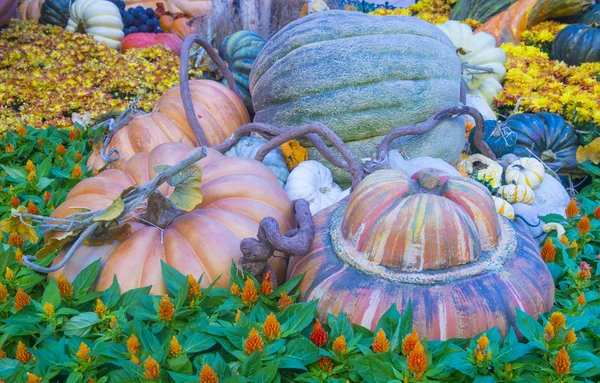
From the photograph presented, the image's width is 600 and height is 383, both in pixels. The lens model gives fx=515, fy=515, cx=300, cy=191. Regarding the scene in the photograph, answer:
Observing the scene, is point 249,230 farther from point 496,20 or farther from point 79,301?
point 496,20

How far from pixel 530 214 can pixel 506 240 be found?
0.83m

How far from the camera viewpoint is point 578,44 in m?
4.38

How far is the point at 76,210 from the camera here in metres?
1.85

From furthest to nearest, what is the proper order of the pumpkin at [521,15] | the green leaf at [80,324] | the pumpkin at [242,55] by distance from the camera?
the pumpkin at [521,15], the pumpkin at [242,55], the green leaf at [80,324]

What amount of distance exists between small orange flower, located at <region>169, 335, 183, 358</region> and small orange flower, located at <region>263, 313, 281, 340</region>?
0.22 meters

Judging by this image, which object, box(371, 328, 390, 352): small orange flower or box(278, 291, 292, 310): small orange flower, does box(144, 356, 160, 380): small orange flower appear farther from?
box(371, 328, 390, 352): small orange flower

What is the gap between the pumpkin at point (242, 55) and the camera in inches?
Result: 149

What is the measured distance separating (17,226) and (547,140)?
2.89 metres

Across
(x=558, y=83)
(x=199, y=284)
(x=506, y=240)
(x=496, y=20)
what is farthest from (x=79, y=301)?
(x=496, y=20)

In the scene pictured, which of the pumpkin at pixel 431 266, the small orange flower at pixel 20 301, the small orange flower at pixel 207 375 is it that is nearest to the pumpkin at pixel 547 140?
the pumpkin at pixel 431 266

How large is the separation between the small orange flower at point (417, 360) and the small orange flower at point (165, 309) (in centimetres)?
66

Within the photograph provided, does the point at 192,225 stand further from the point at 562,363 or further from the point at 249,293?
the point at 562,363

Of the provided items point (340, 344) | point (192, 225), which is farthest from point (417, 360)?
point (192, 225)

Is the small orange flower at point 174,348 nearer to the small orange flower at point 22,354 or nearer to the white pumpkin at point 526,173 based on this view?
the small orange flower at point 22,354
